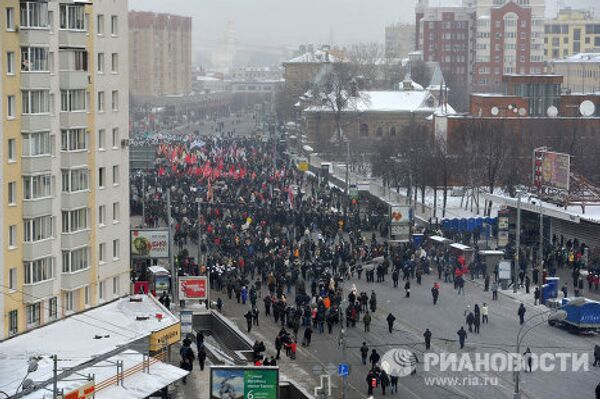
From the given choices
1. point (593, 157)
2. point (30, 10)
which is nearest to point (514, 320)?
point (30, 10)

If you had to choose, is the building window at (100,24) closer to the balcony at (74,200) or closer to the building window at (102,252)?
the balcony at (74,200)

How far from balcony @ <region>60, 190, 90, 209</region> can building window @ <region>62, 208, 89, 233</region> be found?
0.19 m

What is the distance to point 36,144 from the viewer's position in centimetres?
3622

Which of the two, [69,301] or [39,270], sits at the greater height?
[39,270]

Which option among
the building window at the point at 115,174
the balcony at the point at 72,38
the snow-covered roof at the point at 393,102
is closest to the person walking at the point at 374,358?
the building window at the point at 115,174

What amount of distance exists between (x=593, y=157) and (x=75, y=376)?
50.6m

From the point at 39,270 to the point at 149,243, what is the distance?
9.82 meters

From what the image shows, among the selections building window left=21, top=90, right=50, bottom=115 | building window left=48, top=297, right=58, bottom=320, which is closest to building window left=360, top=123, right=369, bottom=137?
building window left=48, top=297, right=58, bottom=320

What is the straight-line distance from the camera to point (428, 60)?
168m

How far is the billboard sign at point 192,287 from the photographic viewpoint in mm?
42281

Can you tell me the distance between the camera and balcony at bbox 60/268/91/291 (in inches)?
1476

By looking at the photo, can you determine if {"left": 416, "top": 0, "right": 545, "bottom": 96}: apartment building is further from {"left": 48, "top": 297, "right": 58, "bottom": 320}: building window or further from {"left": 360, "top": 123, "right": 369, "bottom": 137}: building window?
{"left": 48, "top": 297, "right": 58, "bottom": 320}: building window

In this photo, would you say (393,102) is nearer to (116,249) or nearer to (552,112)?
(552,112)

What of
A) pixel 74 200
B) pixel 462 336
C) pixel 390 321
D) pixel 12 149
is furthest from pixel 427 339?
pixel 12 149
